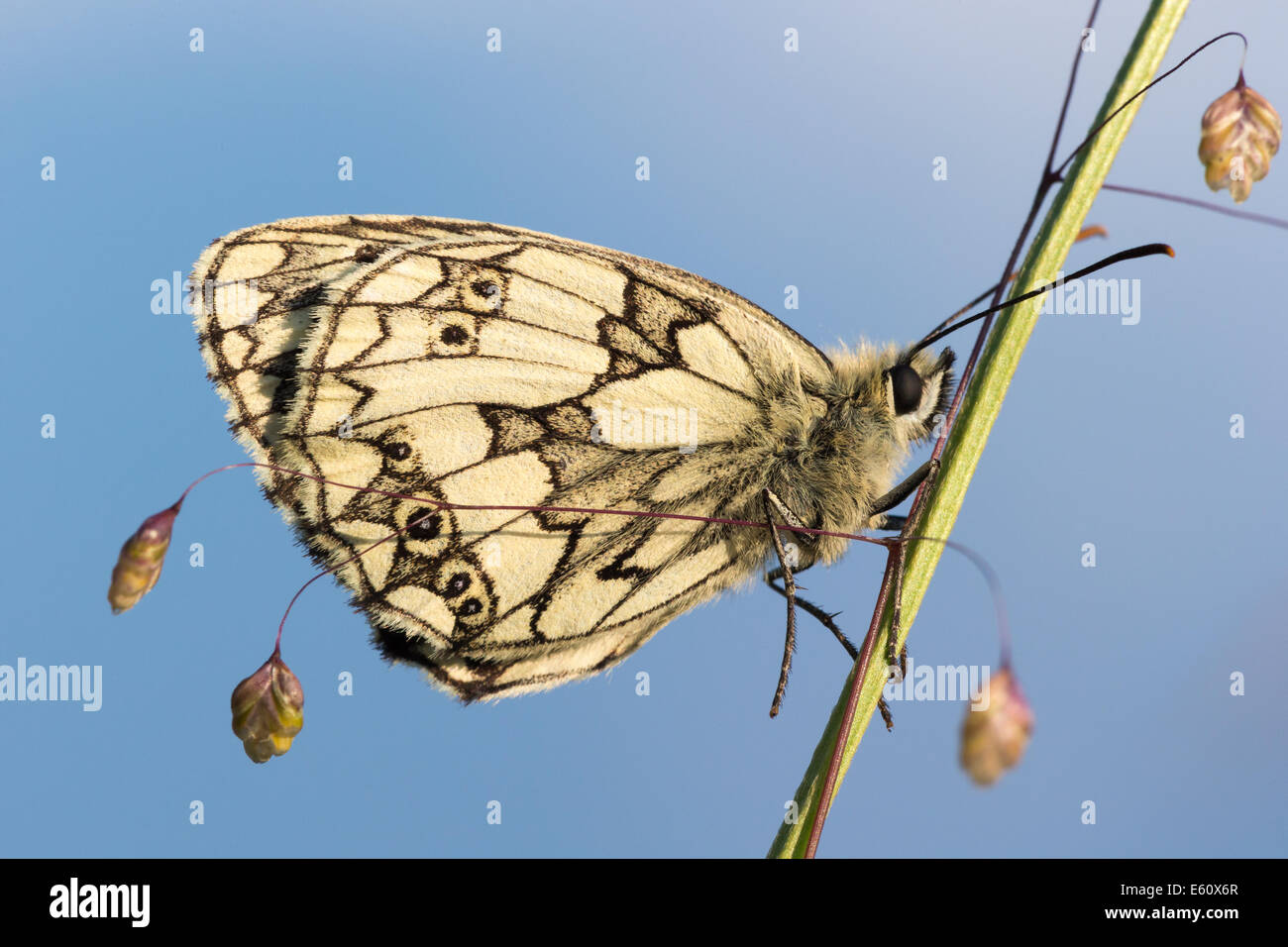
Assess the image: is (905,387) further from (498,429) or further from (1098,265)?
(498,429)

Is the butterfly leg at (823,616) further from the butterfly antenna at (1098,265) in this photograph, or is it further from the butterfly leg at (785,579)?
the butterfly antenna at (1098,265)

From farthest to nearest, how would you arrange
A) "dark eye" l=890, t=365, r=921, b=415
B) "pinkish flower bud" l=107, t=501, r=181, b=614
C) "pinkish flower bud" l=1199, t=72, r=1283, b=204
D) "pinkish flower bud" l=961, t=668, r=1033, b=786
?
"dark eye" l=890, t=365, r=921, b=415 < "pinkish flower bud" l=1199, t=72, r=1283, b=204 < "pinkish flower bud" l=107, t=501, r=181, b=614 < "pinkish flower bud" l=961, t=668, r=1033, b=786

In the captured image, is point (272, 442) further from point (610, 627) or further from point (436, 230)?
point (610, 627)

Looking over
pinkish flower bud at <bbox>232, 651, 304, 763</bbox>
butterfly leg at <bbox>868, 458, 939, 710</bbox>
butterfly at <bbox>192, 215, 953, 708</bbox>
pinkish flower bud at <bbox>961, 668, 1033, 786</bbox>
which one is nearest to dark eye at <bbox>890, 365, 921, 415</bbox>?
butterfly at <bbox>192, 215, 953, 708</bbox>

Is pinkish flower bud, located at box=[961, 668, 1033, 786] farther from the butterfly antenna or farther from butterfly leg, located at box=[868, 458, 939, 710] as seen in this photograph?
the butterfly antenna

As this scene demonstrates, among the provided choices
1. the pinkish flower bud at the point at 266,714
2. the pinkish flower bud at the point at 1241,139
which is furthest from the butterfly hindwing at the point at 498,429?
the pinkish flower bud at the point at 1241,139

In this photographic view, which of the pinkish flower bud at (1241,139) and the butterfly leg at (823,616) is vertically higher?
the pinkish flower bud at (1241,139)
